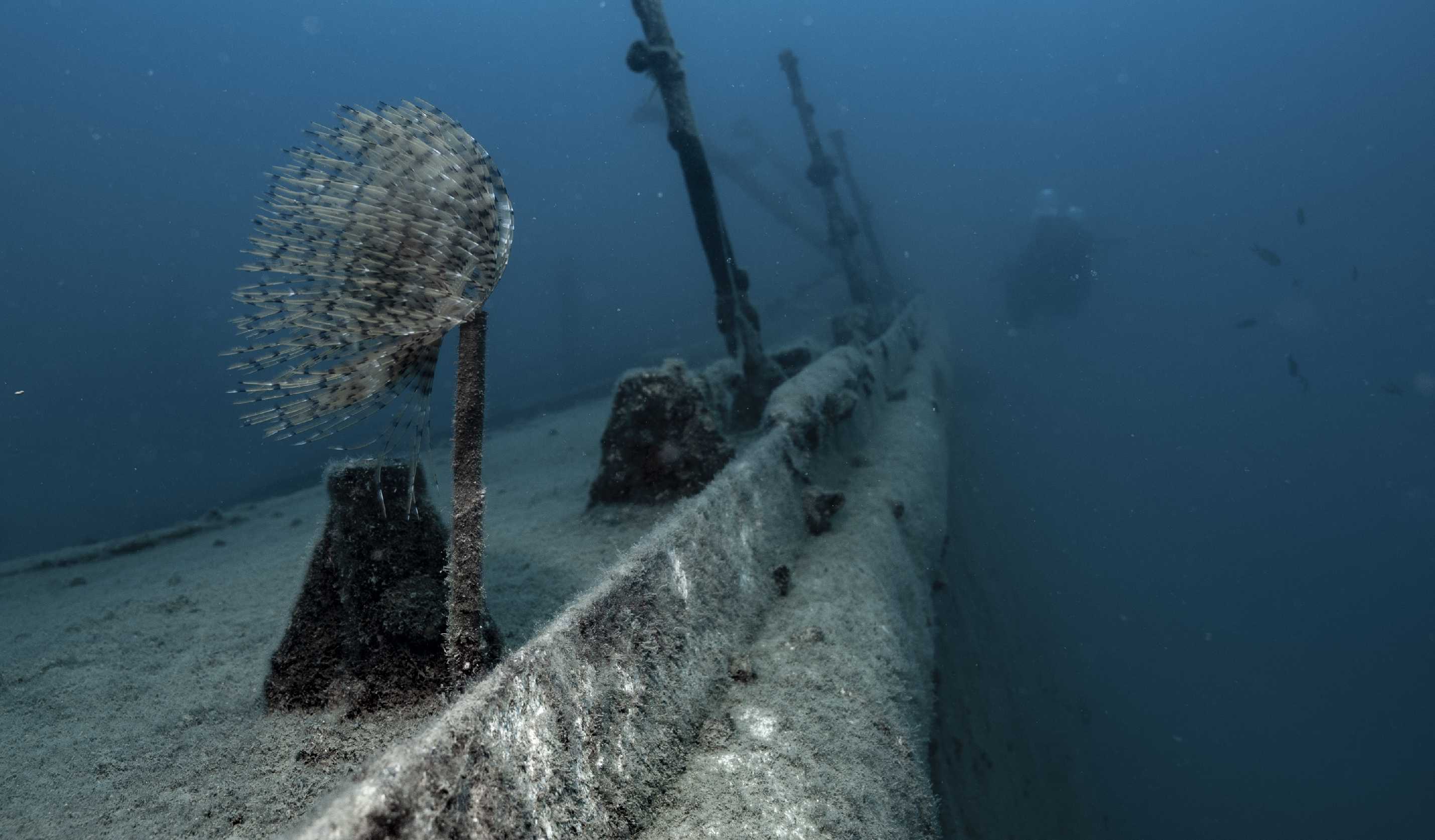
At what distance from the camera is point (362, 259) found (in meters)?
1.91

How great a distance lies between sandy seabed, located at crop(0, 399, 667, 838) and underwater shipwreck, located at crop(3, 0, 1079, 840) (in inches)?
0.7

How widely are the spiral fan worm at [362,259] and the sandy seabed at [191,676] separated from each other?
409 millimetres

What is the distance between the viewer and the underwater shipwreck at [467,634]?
1881 millimetres

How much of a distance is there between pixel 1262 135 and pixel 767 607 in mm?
140329

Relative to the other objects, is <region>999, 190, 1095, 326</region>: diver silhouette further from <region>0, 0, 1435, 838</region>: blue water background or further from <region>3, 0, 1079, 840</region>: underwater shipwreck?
<region>3, 0, 1079, 840</region>: underwater shipwreck

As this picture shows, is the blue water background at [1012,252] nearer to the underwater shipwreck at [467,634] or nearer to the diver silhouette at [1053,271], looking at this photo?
the diver silhouette at [1053,271]

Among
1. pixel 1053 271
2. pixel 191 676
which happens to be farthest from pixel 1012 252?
pixel 191 676

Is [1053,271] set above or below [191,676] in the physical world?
below

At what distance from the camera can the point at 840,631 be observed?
3494 millimetres

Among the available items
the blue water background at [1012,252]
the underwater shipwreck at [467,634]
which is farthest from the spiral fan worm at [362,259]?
the blue water background at [1012,252]

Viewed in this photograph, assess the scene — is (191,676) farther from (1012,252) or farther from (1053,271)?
(1012,252)

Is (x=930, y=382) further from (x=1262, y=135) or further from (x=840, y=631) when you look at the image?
(x=1262, y=135)

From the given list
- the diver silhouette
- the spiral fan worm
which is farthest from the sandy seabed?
the diver silhouette

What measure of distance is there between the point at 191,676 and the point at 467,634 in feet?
8.15
